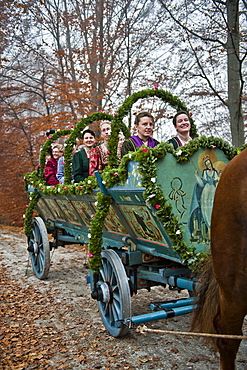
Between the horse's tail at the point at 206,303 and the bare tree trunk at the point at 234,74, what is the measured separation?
216 inches

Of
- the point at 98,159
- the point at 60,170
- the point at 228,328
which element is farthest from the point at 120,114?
the point at 60,170

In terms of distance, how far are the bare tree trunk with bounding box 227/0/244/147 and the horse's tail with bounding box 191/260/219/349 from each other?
5.49 metres

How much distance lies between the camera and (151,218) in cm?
326

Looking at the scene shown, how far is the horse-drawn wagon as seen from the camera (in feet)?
10.1

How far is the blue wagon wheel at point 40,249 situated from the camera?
6.23 metres

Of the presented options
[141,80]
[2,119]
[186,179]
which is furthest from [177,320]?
[2,119]

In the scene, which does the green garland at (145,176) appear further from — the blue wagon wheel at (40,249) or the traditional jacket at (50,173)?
the traditional jacket at (50,173)

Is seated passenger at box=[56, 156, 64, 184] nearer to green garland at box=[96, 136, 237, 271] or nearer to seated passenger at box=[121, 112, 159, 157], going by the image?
seated passenger at box=[121, 112, 159, 157]

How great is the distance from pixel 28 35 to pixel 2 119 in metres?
4.18

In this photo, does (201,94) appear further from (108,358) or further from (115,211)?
(108,358)

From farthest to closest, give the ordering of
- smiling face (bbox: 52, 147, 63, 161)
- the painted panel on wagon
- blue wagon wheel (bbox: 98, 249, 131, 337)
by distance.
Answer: smiling face (bbox: 52, 147, 63, 161)
blue wagon wheel (bbox: 98, 249, 131, 337)
the painted panel on wagon

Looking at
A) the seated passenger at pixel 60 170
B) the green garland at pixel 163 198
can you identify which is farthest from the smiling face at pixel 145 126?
the seated passenger at pixel 60 170

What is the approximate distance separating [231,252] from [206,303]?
2.35 feet

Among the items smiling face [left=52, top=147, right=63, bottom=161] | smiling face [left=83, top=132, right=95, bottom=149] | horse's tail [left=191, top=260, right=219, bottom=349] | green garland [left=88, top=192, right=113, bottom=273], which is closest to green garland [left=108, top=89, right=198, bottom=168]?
green garland [left=88, top=192, right=113, bottom=273]
